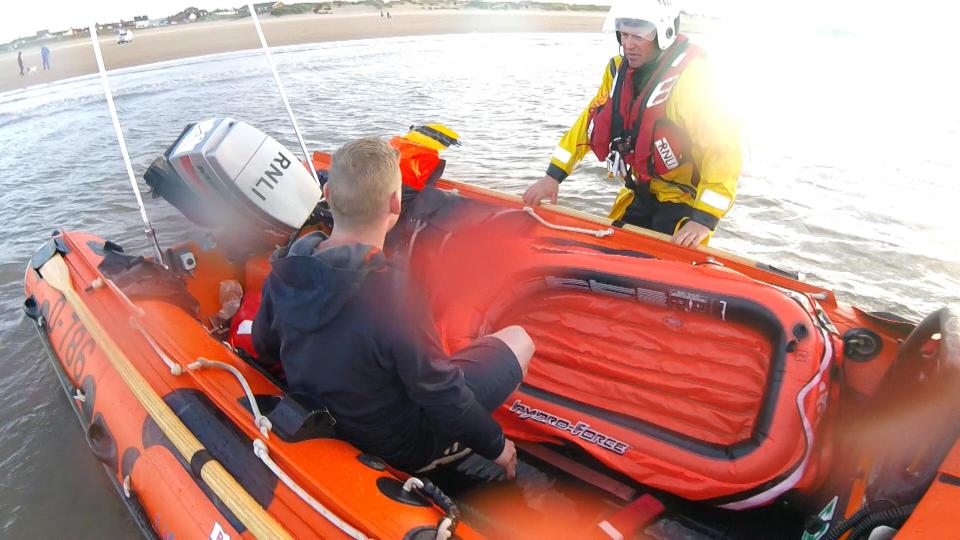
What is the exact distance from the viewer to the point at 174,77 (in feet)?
40.0

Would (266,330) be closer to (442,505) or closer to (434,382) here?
(434,382)

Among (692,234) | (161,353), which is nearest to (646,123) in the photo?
(692,234)

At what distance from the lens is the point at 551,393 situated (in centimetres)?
200

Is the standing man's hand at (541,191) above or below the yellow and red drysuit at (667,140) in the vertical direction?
below

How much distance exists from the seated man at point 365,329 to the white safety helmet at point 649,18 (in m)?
1.37

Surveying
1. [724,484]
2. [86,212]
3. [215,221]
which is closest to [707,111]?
[724,484]

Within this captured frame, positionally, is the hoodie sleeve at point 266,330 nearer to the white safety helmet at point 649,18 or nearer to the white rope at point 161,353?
the white rope at point 161,353

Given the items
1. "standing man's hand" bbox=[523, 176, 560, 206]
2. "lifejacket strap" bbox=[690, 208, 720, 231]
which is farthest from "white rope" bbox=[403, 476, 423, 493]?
"standing man's hand" bbox=[523, 176, 560, 206]

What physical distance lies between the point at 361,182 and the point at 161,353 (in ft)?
3.66

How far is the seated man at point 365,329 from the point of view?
119 cm

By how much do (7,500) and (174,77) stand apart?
1200 cm

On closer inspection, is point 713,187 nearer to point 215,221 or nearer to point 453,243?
point 453,243

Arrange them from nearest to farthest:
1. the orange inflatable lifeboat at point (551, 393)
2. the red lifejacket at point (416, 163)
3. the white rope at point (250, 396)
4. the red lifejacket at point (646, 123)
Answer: the orange inflatable lifeboat at point (551, 393), the white rope at point (250, 396), the red lifejacket at point (646, 123), the red lifejacket at point (416, 163)

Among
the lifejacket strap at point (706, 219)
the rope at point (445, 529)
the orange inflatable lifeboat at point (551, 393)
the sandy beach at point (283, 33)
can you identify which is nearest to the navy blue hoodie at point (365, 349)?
the orange inflatable lifeboat at point (551, 393)
